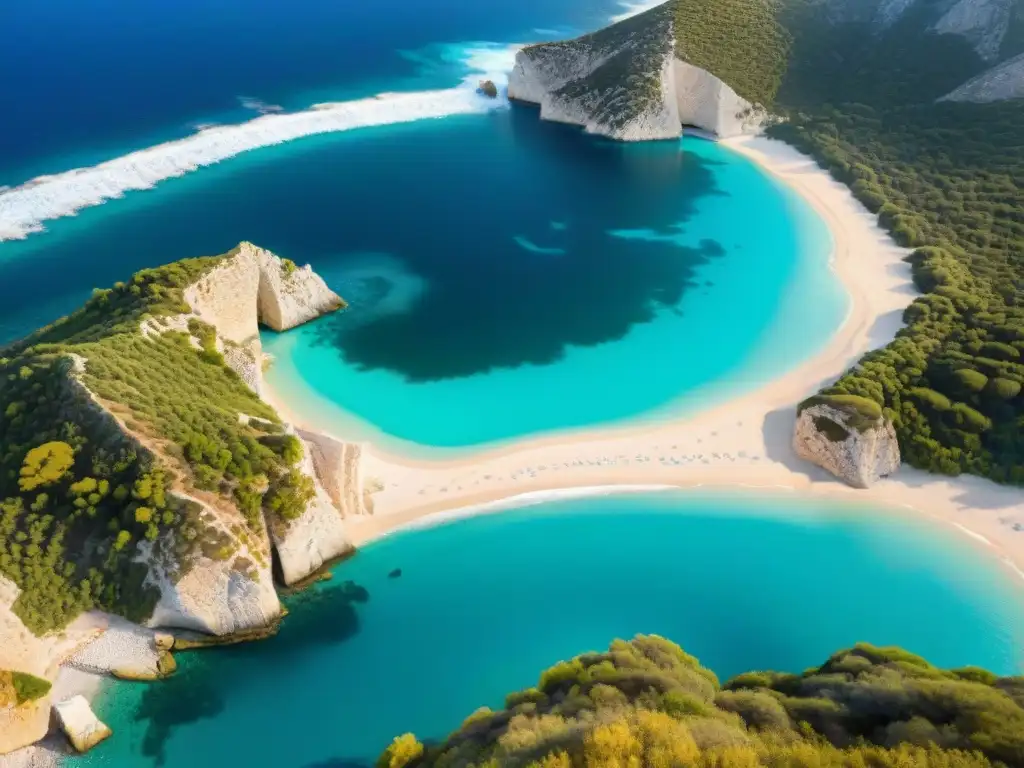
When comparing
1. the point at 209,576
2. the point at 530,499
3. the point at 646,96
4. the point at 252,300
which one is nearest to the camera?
the point at 209,576

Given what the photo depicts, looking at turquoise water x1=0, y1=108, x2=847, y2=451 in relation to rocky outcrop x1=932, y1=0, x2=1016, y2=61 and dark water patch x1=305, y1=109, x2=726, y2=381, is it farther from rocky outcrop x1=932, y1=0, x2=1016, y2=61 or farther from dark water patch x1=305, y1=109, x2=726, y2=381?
rocky outcrop x1=932, y1=0, x2=1016, y2=61


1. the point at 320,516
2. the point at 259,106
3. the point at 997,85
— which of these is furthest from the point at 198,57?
the point at 997,85

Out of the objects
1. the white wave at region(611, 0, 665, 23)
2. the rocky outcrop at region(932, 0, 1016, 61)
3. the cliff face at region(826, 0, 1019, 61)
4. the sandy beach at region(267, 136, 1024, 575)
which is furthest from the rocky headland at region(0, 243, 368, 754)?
the white wave at region(611, 0, 665, 23)

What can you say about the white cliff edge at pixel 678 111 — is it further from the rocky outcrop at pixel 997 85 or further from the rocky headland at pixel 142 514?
the rocky headland at pixel 142 514

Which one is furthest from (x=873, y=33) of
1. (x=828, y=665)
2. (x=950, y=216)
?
(x=828, y=665)

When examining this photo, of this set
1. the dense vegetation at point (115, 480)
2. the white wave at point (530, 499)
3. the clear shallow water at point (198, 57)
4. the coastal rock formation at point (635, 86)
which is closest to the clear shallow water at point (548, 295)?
the white wave at point (530, 499)

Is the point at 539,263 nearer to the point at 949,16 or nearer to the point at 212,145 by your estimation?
the point at 212,145

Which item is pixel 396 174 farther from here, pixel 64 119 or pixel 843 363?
pixel 843 363
